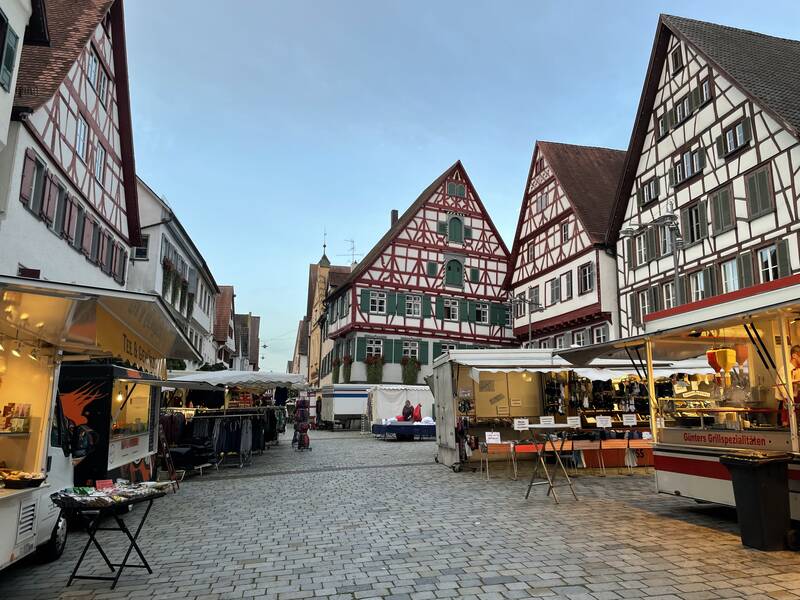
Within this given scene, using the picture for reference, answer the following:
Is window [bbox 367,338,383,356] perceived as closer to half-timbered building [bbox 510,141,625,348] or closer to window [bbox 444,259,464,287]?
window [bbox 444,259,464,287]

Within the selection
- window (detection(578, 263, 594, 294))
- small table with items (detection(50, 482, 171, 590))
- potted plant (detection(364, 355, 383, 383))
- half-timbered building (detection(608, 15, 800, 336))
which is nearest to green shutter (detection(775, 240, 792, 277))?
half-timbered building (detection(608, 15, 800, 336))

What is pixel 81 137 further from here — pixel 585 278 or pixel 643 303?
pixel 585 278

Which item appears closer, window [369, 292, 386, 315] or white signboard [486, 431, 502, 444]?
white signboard [486, 431, 502, 444]

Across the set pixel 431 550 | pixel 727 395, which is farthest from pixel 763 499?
pixel 431 550

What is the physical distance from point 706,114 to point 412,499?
18.6m

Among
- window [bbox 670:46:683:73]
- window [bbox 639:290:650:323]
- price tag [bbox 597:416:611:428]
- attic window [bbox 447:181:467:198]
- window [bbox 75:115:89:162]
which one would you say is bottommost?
price tag [bbox 597:416:611:428]

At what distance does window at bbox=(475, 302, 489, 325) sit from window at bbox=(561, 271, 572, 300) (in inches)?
370

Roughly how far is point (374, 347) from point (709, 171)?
2082 centimetres

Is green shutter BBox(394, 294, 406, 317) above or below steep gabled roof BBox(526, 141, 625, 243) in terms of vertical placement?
below

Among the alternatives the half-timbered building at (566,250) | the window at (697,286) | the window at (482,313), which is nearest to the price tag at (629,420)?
the window at (697,286)

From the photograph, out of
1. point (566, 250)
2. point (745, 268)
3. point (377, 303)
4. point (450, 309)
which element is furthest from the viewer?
point (450, 309)

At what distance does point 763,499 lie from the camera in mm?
6469

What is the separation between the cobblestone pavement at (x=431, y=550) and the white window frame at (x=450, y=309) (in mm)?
26614

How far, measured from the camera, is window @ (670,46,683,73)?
23.1m
